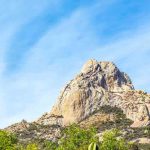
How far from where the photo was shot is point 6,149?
69.8 meters

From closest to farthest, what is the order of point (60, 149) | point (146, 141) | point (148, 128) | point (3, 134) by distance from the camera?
point (3, 134) < point (60, 149) < point (146, 141) < point (148, 128)

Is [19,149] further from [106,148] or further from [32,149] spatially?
[106,148]

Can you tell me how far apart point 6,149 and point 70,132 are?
29.8 meters

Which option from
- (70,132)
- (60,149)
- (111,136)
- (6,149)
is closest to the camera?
(6,149)

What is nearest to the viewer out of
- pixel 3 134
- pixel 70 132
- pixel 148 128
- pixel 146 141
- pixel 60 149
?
pixel 3 134

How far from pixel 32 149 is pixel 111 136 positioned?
23.7m

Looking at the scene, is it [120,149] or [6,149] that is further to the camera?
[120,149]

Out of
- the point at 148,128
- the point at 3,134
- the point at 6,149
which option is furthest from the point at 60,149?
the point at 148,128

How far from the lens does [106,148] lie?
290 ft

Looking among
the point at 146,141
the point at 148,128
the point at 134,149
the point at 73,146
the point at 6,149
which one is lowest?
the point at 6,149

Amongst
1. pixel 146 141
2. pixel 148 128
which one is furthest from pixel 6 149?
pixel 148 128

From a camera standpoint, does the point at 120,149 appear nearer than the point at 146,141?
Yes

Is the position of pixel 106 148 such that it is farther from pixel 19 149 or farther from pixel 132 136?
pixel 132 136

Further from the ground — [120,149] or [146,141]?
[146,141]
